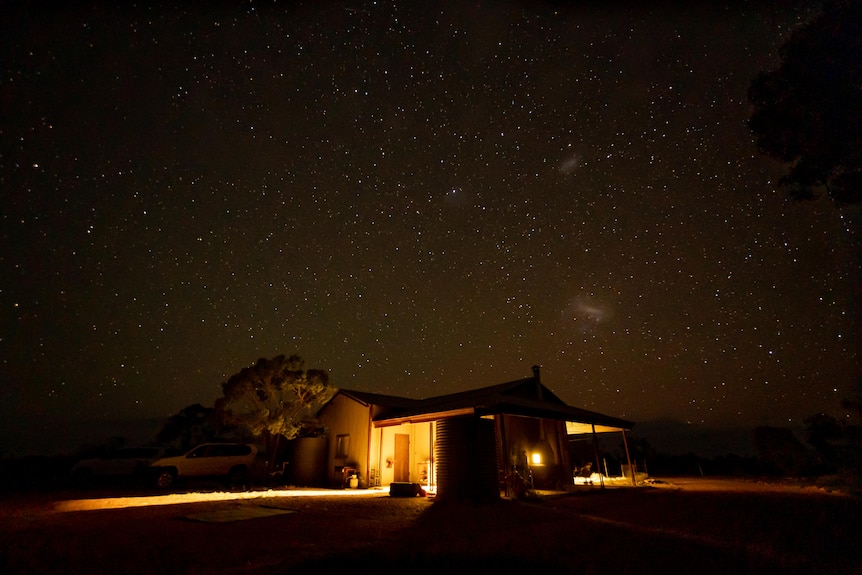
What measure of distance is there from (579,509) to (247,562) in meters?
8.12

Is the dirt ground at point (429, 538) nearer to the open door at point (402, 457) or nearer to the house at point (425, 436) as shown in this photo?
the house at point (425, 436)

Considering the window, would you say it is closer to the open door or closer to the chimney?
the open door

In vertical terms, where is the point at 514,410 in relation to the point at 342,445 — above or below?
above

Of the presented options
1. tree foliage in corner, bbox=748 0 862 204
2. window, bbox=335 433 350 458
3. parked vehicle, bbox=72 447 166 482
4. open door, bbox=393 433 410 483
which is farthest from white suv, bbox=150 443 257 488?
tree foliage in corner, bbox=748 0 862 204

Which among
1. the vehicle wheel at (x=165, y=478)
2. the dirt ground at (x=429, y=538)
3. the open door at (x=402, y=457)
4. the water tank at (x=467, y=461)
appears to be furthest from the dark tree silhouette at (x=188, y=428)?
the water tank at (x=467, y=461)

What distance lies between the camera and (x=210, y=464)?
57.9 ft

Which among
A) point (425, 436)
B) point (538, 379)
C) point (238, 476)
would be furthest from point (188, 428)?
point (538, 379)

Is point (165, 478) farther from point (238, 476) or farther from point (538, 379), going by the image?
point (538, 379)

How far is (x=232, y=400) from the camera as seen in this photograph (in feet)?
60.9

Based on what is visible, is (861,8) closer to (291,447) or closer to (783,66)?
(783,66)

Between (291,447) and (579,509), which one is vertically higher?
(291,447)

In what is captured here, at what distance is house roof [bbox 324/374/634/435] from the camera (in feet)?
43.0

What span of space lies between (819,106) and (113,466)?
25000mm

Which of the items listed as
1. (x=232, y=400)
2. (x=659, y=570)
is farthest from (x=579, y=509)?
(x=232, y=400)
